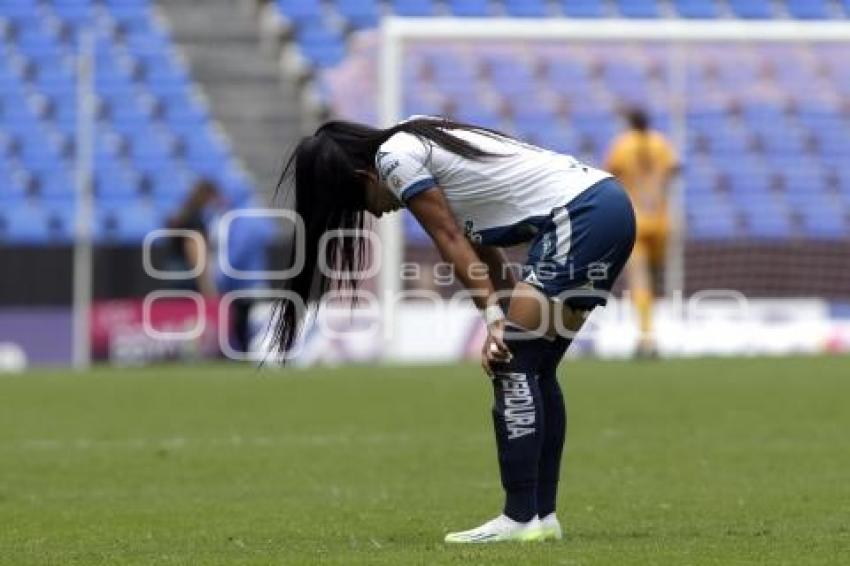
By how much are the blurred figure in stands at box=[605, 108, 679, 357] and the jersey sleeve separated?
1241 cm

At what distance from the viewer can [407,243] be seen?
21.9m

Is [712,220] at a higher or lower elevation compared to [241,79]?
lower

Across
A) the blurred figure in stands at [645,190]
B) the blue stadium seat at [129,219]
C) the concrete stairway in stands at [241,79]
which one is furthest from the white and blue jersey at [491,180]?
the concrete stairway in stands at [241,79]

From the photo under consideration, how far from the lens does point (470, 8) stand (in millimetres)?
30547

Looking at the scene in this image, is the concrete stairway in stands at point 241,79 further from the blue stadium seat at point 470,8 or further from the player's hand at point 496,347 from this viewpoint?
the player's hand at point 496,347

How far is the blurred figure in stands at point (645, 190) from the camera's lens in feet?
64.7

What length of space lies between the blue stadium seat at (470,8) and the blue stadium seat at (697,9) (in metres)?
2.85

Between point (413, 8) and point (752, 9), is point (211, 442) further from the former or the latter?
point (752, 9)

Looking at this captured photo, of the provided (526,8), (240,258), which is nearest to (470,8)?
(526,8)

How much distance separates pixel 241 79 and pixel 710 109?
8898 millimetres

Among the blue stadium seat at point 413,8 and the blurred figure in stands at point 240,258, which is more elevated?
the blue stadium seat at point 413,8

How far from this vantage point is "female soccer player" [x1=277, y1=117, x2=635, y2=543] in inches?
289

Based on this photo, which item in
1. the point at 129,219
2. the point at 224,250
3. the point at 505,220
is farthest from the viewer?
the point at 129,219

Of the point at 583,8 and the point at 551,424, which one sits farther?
the point at 583,8
